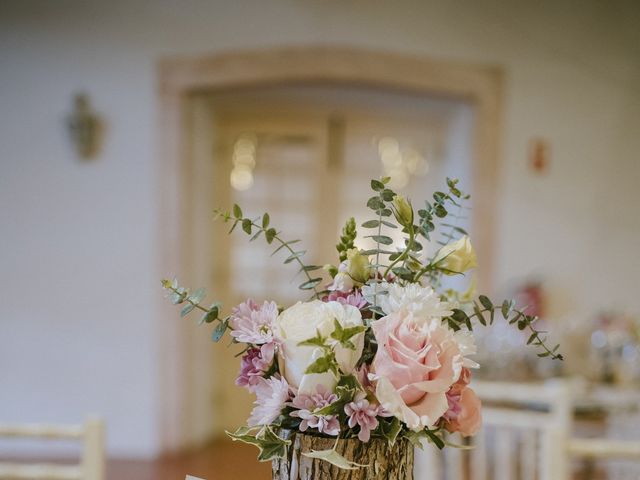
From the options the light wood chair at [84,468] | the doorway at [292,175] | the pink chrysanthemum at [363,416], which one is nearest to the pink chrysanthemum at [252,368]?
the pink chrysanthemum at [363,416]

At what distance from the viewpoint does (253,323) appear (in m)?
0.78

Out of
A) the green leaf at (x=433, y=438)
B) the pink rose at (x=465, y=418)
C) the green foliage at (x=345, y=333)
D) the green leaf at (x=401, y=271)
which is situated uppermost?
the green leaf at (x=401, y=271)

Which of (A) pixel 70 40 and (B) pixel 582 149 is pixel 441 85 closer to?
(B) pixel 582 149

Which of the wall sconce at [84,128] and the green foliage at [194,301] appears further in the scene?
the wall sconce at [84,128]

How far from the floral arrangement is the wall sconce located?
3.72 meters

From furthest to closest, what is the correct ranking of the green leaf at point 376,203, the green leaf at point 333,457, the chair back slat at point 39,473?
the chair back slat at point 39,473 → the green leaf at point 376,203 → the green leaf at point 333,457

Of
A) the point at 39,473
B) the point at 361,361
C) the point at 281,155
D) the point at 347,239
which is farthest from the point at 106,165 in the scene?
the point at 361,361

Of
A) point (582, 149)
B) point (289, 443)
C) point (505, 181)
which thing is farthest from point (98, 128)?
point (289, 443)

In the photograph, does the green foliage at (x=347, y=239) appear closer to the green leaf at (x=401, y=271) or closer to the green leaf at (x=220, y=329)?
the green leaf at (x=401, y=271)

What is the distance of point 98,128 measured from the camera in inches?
169

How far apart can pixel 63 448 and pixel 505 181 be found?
3407 mm

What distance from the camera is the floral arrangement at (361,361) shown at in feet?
2.38

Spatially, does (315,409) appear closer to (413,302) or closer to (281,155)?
(413,302)

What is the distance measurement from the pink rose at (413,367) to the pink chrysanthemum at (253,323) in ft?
0.40
